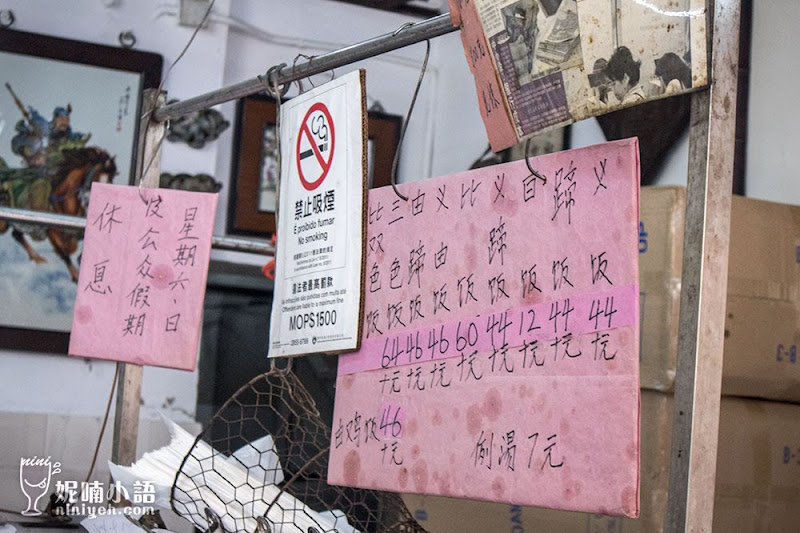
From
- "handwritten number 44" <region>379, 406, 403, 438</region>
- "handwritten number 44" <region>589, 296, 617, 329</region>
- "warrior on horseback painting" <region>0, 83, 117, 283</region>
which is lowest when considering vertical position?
"handwritten number 44" <region>379, 406, 403, 438</region>

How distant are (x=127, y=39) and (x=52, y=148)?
46 cm

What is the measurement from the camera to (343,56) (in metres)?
1.32

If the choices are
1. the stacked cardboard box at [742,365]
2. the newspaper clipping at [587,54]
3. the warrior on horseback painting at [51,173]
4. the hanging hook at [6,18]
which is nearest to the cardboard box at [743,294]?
the stacked cardboard box at [742,365]

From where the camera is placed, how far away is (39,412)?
3395mm

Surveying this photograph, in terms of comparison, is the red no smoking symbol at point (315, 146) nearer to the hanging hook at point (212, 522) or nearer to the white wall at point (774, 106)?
the hanging hook at point (212, 522)

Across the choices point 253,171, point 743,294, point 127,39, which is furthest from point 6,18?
point 743,294

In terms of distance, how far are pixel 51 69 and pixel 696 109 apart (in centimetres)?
299

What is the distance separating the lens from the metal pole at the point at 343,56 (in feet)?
3.92

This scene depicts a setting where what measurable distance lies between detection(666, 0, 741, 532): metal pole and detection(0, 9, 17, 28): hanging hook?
3.04 metres

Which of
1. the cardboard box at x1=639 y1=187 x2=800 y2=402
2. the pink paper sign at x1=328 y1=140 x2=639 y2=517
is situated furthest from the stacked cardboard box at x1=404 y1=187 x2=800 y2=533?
the pink paper sign at x1=328 y1=140 x2=639 y2=517

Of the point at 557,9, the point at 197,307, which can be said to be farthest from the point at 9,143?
the point at 557,9

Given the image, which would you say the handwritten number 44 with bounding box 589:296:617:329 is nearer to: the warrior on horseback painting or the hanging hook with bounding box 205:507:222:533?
the hanging hook with bounding box 205:507:222:533

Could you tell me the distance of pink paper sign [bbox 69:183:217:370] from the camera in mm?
1639

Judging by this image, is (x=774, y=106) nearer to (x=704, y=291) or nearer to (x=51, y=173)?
(x=704, y=291)
